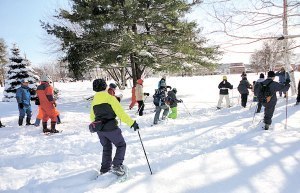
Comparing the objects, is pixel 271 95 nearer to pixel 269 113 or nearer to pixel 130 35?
pixel 269 113

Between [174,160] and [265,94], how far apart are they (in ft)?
12.5

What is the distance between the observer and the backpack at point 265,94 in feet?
26.6

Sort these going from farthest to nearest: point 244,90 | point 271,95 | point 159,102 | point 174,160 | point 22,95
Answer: point 244,90 → point 22,95 → point 159,102 → point 271,95 → point 174,160

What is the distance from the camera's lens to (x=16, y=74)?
25094mm

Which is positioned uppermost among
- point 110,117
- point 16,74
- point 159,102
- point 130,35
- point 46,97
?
point 130,35

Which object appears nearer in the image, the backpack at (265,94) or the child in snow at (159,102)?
the backpack at (265,94)

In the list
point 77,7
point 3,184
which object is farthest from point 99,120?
point 77,7

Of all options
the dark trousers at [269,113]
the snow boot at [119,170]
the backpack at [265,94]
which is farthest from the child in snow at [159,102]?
the snow boot at [119,170]

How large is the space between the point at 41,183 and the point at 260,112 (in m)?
8.92

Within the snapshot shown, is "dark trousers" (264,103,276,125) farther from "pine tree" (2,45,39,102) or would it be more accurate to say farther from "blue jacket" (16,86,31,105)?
"pine tree" (2,45,39,102)

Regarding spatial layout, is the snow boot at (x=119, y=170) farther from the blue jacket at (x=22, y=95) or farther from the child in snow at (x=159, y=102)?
the blue jacket at (x=22, y=95)

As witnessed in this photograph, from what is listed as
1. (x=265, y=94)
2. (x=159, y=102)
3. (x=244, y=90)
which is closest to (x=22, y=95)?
(x=159, y=102)

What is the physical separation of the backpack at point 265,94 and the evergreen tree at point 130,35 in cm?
874

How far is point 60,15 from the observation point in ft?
58.2
